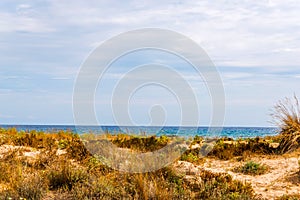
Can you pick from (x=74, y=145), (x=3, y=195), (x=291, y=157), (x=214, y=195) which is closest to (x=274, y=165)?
(x=291, y=157)

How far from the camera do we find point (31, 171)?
368 inches

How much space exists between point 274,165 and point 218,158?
6.11ft

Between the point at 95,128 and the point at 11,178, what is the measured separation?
4.41 meters

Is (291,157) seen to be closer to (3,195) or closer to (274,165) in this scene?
(274,165)

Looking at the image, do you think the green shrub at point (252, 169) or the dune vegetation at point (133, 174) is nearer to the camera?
the dune vegetation at point (133, 174)

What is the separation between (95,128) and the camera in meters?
12.9

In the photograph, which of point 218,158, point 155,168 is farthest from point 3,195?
point 218,158

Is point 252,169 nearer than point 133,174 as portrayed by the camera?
No

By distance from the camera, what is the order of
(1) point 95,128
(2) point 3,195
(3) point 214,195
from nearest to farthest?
(2) point 3,195
(3) point 214,195
(1) point 95,128

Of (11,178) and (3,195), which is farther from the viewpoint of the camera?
(11,178)

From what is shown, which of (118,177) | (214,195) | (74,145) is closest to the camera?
(214,195)

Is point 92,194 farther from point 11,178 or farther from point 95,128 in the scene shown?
point 95,128

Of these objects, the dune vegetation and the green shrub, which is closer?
the dune vegetation

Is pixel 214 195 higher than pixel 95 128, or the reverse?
pixel 95 128
